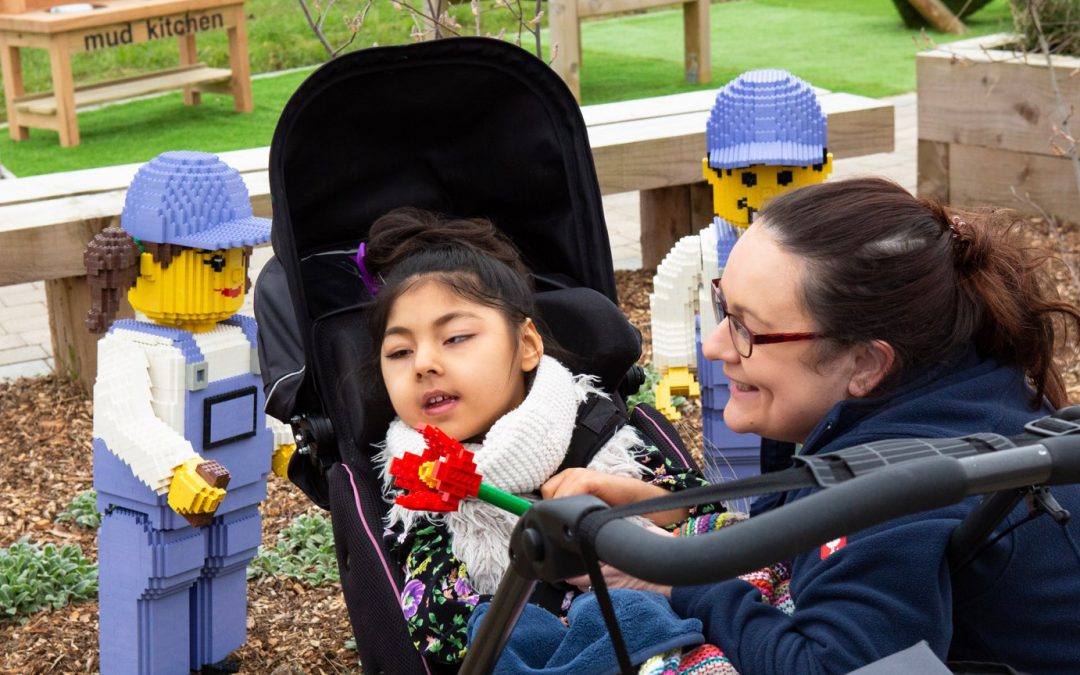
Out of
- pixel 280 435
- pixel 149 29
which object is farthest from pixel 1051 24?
pixel 149 29

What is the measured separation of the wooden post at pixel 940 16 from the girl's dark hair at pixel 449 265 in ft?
34.7

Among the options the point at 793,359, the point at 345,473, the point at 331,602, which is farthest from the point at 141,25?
the point at 793,359

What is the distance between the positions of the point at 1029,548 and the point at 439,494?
1.06 meters

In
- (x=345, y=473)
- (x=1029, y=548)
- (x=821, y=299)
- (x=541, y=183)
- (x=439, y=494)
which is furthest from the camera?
(x=541, y=183)

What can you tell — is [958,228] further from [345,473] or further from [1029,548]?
[345,473]

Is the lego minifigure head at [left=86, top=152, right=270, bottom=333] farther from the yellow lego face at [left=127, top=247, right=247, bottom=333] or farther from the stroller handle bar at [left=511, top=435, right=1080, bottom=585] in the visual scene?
the stroller handle bar at [left=511, top=435, right=1080, bottom=585]

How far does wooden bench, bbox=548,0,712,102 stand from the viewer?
9.83 m

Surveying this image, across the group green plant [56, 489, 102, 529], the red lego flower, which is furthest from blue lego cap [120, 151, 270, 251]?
green plant [56, 489, 102, 529]

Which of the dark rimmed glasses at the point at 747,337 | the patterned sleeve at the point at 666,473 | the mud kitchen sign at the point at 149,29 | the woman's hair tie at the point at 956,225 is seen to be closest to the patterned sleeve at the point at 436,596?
the patterned sleeve at the point at 666,473

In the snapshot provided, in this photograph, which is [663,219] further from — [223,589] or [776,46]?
[776,46]

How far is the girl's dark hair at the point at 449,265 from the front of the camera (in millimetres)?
2998

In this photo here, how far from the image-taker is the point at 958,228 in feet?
7.02

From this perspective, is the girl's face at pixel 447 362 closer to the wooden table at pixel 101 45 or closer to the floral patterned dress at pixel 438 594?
the floral patterned dress at pixel 438 594

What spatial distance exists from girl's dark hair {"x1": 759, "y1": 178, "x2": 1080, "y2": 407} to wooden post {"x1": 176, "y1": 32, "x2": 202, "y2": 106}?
9.53 metres
